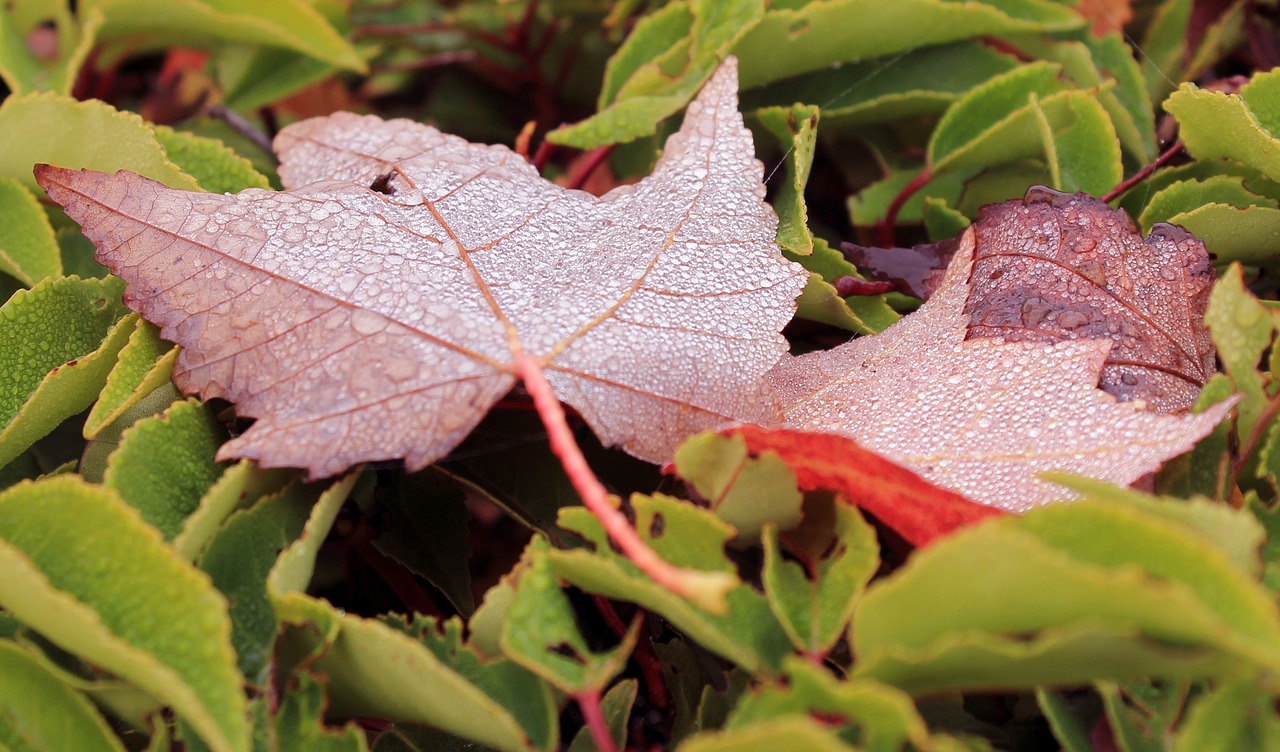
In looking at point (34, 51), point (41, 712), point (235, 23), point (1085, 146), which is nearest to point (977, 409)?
point (1085, 146)

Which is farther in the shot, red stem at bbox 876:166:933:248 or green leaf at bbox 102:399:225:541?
red stem at bbox 876:166:933:248

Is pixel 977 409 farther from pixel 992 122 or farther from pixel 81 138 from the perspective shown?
pixel 81 138

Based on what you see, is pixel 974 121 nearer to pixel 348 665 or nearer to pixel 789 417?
pixel 789 417

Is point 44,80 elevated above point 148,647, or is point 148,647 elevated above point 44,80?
point 44,80

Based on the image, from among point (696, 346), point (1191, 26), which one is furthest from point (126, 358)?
point (1191, 26)

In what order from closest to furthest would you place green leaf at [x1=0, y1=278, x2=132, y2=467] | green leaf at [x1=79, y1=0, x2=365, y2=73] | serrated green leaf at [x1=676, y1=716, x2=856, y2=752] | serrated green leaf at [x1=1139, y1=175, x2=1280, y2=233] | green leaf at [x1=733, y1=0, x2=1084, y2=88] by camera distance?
serrated green leaf at [x1=676, y1=716, x2=856, y2=752] → green leaf at [x1=0, y1=278, x2=132, y2=467] → serrated green leaf at [x1=1139, y1=175, x2=1280, y2=233] → green leaf at [x1=733, y1=0, x2=1084, y2=88] → green leaf at [x1=79, y1=0, x2=365, y2=73]

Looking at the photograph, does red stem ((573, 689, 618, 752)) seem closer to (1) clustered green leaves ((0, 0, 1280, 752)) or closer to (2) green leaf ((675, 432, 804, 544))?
(1) clustered green leaves ((0, 0, 1280, 752))

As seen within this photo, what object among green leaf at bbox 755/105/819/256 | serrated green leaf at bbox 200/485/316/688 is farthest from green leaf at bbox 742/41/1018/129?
serrated green leaf at bbox 200/485/316/688
